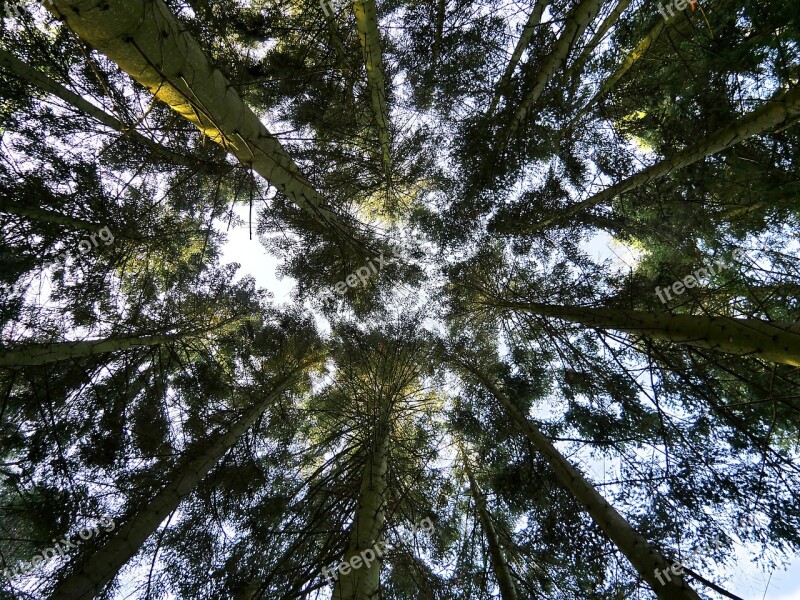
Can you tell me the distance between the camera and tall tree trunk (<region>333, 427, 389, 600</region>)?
2717mm

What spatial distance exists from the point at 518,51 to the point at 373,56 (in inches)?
165

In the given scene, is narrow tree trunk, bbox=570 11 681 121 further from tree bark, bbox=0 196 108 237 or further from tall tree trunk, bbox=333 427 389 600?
tree bark, bbox=0 196 108 237

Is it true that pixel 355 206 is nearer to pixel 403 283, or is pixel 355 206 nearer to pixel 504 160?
pixel 403 283

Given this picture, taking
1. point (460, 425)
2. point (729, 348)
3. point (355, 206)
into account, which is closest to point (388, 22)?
point (355, 206)

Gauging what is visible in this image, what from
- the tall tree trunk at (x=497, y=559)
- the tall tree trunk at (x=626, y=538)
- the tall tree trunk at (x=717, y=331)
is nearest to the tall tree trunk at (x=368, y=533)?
the tall tree trunk at (x=626, y=538)

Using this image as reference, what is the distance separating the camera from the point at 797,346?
84.4 inches

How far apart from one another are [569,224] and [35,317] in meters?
9.85

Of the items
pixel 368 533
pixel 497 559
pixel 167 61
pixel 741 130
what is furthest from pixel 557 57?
pixel 497 559

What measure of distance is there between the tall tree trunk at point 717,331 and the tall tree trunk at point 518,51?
4511mm

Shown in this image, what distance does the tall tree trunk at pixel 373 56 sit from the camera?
3867 mm

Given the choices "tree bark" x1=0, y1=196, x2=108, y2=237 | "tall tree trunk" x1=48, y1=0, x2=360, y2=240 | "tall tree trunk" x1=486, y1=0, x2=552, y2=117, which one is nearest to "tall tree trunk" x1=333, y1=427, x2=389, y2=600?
"tall tree trunk" x1=48, y1=0, x2=360, y2=240

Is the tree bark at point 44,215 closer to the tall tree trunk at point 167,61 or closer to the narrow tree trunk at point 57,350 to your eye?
the narrow tree trunk at point 57,350

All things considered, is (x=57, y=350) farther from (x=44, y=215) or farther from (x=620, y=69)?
(x=620, y=69)

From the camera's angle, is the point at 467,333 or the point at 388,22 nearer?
the point at 388,22
